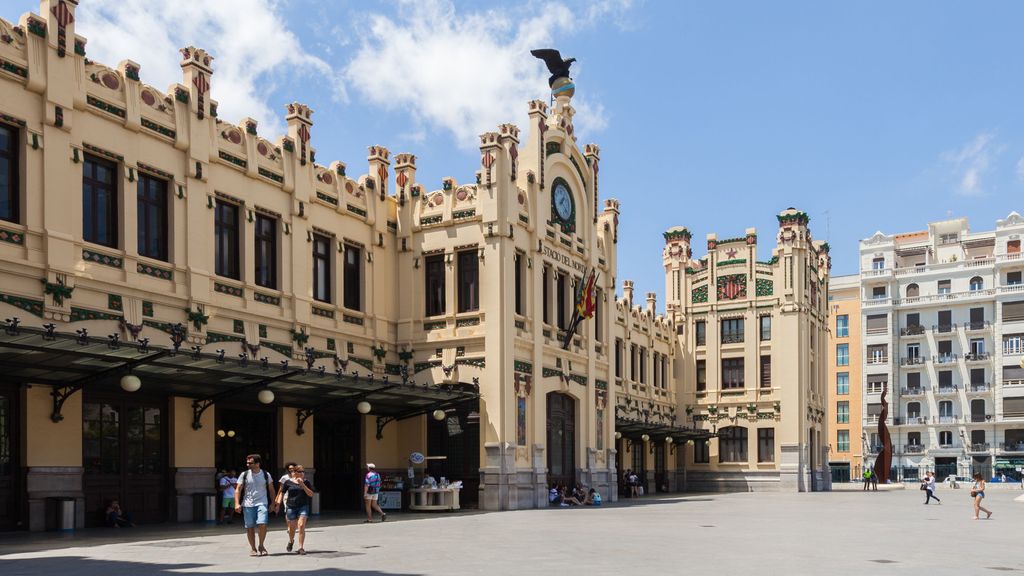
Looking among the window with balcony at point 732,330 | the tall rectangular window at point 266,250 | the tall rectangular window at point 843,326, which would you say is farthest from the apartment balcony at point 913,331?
the tall rectangular window at point 266,250

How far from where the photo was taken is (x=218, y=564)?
16.4m

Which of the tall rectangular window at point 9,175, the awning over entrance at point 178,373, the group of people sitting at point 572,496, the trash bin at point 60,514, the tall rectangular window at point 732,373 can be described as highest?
the tall rectangular window at point 9,175

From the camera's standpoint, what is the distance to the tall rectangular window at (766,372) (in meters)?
63.7

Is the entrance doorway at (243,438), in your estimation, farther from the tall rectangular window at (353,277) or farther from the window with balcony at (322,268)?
the tall rectangular window at (353,277)

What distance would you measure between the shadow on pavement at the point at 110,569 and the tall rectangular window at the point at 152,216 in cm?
1179

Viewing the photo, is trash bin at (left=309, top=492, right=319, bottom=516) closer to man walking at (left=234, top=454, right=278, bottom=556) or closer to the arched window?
man walking at (left=234, top=454, right=278, bottom=556)

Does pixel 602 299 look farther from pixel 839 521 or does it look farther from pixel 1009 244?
pixel 1009 244

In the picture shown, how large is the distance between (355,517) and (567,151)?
1832 cm

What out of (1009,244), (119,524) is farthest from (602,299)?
(1009,244)

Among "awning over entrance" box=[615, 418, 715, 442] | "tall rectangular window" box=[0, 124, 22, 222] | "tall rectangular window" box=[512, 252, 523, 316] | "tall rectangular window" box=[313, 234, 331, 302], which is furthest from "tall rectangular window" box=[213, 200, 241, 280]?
"awning over entrance" box=[615, 418, 715, 442]

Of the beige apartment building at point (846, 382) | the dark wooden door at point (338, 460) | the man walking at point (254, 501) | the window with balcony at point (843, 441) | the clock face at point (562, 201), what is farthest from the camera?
the window with balcony at point (843, 441)

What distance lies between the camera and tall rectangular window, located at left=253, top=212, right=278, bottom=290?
101 feet

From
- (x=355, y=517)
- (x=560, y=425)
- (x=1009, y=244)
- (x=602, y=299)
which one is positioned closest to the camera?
(x=355, y=517)

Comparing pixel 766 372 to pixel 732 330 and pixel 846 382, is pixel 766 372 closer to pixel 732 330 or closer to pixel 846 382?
pixel 732 330
